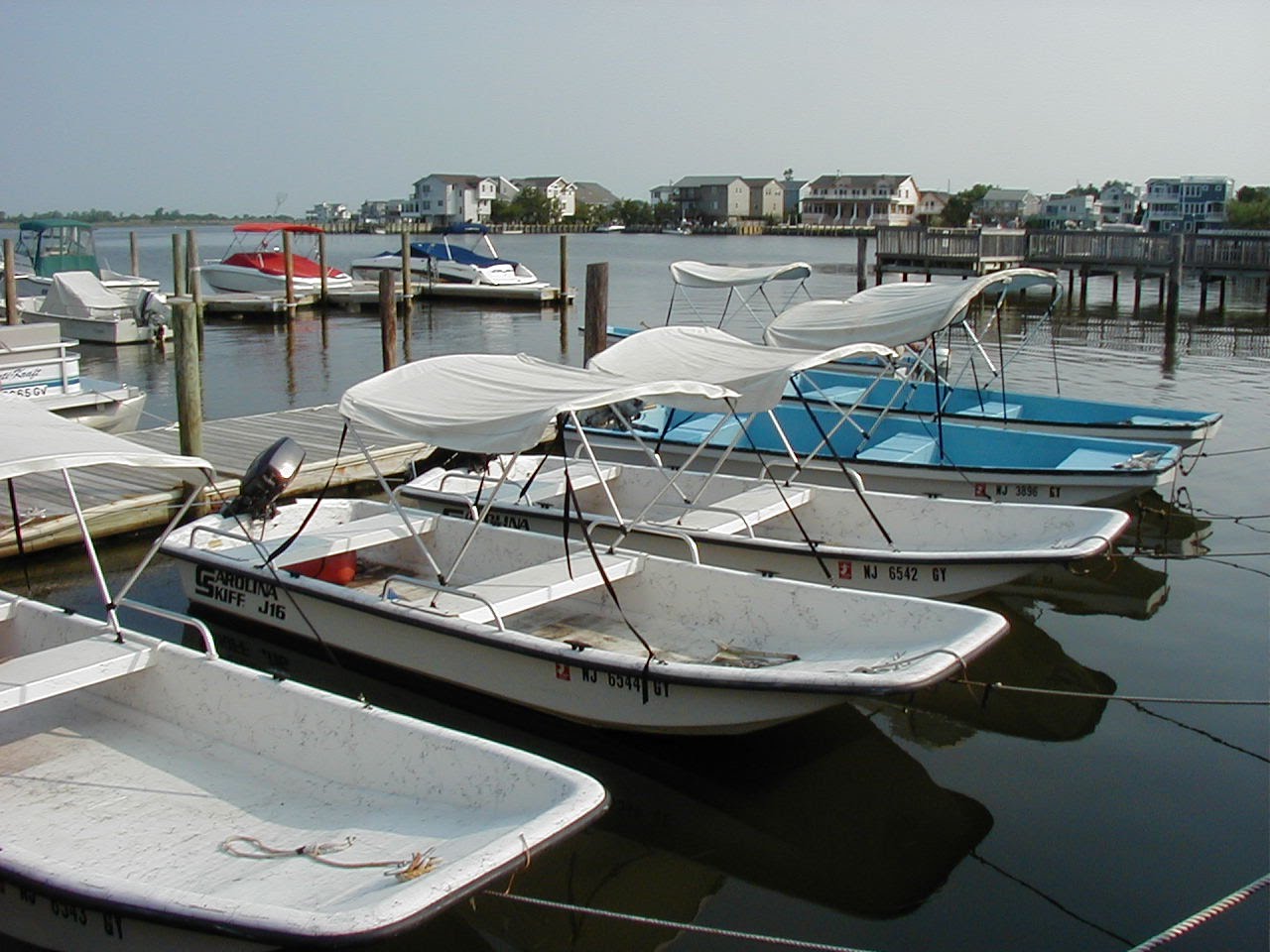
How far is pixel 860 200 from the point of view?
131375mm

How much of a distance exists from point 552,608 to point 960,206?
131883mm

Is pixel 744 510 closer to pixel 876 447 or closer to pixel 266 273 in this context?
pixel 876 447

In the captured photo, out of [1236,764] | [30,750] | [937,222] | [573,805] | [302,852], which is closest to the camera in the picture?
[573,805]

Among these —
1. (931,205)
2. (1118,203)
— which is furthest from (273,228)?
(1118,203)

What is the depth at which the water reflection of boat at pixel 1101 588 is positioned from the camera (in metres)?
10.9

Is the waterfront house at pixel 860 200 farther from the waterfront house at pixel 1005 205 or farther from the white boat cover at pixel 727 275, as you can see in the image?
the white boat cover at pixel 727 275

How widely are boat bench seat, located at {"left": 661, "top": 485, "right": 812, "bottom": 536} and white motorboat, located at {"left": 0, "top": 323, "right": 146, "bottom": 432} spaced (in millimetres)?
9677

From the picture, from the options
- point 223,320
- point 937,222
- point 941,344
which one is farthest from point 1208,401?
point 937,222

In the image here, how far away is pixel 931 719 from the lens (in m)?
8.40

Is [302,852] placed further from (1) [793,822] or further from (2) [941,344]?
(2) [941,344]

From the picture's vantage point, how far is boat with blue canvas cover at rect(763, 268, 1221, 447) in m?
12.8

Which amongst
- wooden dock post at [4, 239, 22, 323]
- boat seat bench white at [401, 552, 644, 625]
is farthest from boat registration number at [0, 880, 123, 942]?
wooden dock post at [4, 239, 22, 323]

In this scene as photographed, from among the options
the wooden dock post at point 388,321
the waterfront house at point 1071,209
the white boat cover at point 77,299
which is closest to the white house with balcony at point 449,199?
the waterfront house at point 1071,209

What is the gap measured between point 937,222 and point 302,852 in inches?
5476
